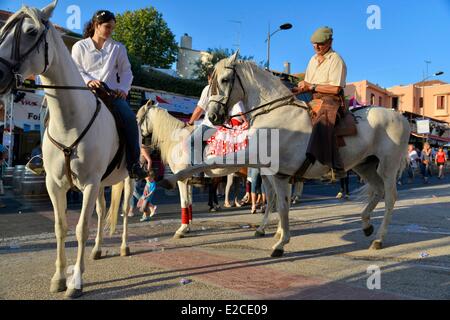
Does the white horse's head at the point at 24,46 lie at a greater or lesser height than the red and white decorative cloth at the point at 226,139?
greater

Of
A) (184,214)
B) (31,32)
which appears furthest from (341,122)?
(31,32)

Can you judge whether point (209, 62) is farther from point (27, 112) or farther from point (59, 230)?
point (59, 230)

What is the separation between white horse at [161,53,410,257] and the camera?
518cm

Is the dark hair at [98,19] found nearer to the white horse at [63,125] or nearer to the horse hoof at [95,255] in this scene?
the white horse at [63,125]

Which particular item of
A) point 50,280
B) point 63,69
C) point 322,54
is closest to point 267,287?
point 50,280

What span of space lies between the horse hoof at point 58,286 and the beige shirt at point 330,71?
14.4 feet

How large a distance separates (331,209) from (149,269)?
7.20 m

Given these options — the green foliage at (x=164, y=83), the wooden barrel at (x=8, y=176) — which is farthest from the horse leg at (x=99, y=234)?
the green foliage at (x=164, y=83)

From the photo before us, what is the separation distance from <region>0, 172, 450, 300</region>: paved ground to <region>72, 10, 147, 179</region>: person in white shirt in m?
1.29

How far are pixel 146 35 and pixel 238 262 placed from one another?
4609 centimetres

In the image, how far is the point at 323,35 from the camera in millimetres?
5660

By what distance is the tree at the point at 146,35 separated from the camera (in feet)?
151

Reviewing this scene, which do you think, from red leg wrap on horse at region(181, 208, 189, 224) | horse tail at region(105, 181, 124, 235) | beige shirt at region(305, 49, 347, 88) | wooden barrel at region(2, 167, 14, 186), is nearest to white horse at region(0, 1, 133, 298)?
horse tail at region(105, 181, 124, 235)

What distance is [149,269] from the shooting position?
14.6 feet
